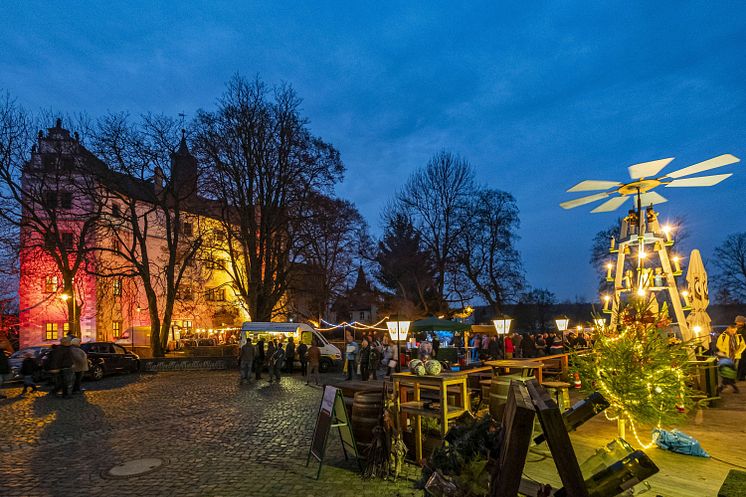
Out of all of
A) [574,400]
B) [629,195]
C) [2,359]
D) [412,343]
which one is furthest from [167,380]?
[629,195]

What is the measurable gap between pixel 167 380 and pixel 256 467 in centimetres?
1445

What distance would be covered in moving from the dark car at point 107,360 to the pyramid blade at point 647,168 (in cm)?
2024

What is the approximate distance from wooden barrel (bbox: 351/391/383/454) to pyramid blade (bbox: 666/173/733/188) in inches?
276

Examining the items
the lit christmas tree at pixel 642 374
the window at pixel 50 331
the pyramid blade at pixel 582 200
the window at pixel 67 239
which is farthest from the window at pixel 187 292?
the lit christmas tree at pixel 642 374

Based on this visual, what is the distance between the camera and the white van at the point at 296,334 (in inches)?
934

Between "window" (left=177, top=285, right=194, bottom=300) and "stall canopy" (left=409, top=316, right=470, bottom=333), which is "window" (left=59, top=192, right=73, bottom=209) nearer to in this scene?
"window" (left=177, top=285, right=194, bottom=300)

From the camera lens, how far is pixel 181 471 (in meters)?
6.61

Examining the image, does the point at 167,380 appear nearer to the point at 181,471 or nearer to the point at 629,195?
the point at 181,471

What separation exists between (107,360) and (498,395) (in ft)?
64.0

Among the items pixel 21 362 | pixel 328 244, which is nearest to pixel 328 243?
pixel 328 244

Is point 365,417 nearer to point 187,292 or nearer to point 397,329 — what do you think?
point 397,329

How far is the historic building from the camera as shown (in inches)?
1030

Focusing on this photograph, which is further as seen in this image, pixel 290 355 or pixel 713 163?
pixel 290 355

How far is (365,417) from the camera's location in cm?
644
